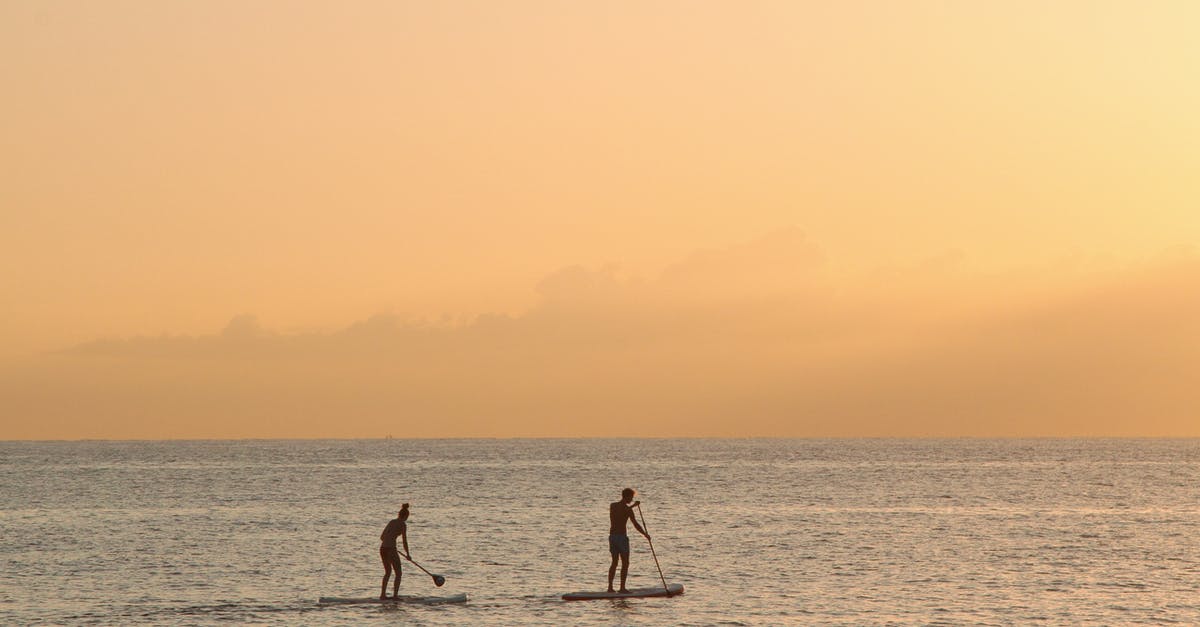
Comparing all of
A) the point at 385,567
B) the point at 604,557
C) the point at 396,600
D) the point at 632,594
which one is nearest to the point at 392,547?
the point at 385,567

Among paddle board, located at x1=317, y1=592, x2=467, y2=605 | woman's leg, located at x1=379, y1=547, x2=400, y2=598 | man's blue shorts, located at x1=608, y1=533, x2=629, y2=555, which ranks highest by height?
man's blue shorts, located at x1=608, y1=533, x2=629, y2=555

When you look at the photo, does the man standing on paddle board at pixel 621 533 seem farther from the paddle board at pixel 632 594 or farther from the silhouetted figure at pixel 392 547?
the silhouetted figure at pixel 392 547

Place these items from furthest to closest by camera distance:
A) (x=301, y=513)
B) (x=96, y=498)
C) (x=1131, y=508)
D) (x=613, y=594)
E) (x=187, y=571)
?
(x=96, y=498) → (x=1131, y=508) → (x=301, y=513) → (x=187, y=571) → (x=613, y=594)

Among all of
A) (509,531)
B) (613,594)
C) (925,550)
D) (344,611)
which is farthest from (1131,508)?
(344,611)

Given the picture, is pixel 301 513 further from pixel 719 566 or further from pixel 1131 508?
pixel 1131 508

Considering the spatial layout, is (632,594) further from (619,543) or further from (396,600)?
(396,600)

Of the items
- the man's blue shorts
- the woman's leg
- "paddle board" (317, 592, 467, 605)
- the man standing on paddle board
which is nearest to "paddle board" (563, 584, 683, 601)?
the man standing on paddle board

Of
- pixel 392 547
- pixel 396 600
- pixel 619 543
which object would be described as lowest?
pixel 396 600

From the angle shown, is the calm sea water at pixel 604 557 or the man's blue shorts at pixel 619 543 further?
the man's blue shorts at pixel 619 543

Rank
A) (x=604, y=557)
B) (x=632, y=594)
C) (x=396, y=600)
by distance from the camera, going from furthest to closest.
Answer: (x=604, y=557) → (x=632, y=594) → (x=396, y=600)

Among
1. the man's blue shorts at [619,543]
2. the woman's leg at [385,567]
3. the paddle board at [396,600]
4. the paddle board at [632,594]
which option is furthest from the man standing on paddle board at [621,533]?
the woman's leg at [385,567]

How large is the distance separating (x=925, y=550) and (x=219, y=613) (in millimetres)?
26954

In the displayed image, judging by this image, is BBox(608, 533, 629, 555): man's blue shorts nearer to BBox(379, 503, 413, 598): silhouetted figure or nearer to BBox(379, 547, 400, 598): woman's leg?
BBox(379, 503, 413, 598): silhouetted figure

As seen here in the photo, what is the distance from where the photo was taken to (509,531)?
191 ft
